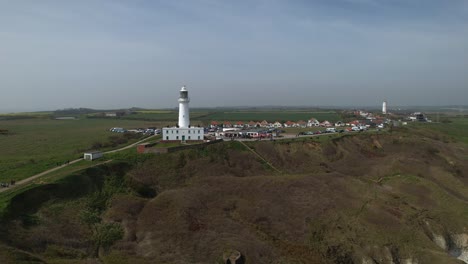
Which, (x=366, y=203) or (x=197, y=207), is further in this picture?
(x=366, y=203)

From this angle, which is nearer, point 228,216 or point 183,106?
point 228,216

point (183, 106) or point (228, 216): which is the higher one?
point (183, 106)

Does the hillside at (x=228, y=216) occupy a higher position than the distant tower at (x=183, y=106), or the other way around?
the distant tower at (x=183, y=106)

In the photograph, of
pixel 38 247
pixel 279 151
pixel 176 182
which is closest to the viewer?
pixel 38 247

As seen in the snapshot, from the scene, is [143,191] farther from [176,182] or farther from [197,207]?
[197,207]

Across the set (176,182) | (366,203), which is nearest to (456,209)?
(366,203)

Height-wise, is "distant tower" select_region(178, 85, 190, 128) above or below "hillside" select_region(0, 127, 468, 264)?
above

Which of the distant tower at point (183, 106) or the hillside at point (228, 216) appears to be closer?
the hillside at point (228, 216)

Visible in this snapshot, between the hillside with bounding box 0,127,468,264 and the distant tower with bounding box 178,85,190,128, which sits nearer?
the hillside with bounding box 0,127,468,264
